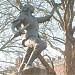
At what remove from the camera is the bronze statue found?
6.23 meters

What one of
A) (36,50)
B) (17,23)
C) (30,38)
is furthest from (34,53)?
(17,23)

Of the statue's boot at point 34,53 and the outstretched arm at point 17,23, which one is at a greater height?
the outstretched arm at point 17,23

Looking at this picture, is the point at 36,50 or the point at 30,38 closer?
the point at 36,50

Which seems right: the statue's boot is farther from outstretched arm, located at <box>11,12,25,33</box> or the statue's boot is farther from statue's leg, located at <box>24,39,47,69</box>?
outstretched arm, located at <box>11,12,25,33</box>

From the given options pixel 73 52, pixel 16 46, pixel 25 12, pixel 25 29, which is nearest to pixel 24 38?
pixel 25 29

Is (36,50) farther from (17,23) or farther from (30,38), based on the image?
(17,23)

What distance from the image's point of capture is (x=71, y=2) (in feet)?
47.3

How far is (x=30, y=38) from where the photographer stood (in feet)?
20.9

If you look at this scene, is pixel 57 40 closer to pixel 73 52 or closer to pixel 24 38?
pixel 73 52

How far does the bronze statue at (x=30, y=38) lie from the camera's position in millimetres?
6234

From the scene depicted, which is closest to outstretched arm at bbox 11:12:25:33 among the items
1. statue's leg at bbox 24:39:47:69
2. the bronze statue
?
the bronze statue

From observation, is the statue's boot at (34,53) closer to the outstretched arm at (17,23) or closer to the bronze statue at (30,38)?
the bronze statue at (30,38)

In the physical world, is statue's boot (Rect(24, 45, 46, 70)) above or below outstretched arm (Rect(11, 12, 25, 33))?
below

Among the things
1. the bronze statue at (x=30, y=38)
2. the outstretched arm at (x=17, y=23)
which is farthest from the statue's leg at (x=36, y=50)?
the outstretched arm at (x=17, y=23)
